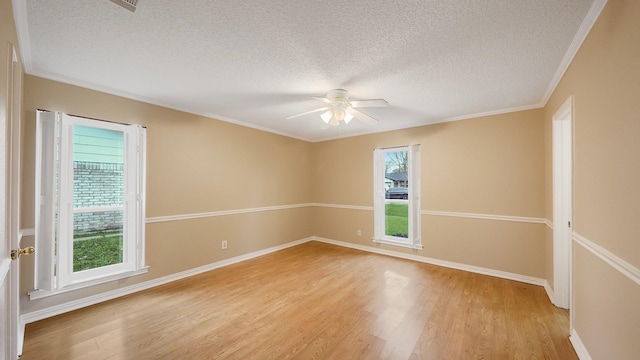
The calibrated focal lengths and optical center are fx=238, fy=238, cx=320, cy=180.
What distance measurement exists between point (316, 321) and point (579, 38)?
3133 mm

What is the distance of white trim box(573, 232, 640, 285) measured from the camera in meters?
1.17

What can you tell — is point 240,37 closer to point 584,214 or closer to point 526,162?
point 584,214

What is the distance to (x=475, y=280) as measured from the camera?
3.32 metres

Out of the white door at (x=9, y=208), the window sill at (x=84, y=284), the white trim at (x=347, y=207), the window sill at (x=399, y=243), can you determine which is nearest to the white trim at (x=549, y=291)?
the window sill at (x=399, y=243)

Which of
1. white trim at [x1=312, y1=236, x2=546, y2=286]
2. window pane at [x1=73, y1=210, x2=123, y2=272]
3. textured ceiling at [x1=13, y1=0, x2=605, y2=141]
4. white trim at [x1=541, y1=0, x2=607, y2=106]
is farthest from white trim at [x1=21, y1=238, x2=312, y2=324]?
white trim at [x1=541, y1=0, x2=607, y2=106]

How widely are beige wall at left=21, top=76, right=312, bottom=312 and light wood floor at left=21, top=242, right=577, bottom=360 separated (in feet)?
1.61

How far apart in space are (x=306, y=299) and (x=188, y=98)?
286cm

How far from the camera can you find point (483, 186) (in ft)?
11.8

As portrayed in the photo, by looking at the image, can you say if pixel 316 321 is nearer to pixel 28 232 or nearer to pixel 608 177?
pixel 608 177

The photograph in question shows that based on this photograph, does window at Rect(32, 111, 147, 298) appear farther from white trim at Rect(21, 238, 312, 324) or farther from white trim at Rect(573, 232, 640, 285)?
white trim at Rect(573, 232, 640, 285)

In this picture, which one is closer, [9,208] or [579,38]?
[9,208]

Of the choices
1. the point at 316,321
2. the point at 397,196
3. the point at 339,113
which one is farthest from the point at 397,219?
the point at 316,321

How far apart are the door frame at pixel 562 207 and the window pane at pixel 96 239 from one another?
5.03 m

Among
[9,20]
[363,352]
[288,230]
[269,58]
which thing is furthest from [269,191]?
[9,20]
